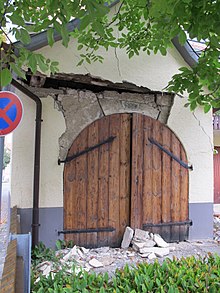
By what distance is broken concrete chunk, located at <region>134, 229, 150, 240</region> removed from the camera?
4.67 meters

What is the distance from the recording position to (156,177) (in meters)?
5.04

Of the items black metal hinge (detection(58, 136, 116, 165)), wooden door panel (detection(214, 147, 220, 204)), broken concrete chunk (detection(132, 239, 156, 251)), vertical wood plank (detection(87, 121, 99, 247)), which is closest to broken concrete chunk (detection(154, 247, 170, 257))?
broken concrete chunk (detection(132, 239, 156, 251))

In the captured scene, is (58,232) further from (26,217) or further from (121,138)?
(121,138)

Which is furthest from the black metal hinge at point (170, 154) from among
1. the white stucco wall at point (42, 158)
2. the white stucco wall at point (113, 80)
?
the white stucco wall at point (42, 158)

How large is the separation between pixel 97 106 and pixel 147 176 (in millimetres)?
1460

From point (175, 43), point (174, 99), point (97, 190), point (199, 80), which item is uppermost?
Answer: point (175, 43)

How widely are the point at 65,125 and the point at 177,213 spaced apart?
2.46 m

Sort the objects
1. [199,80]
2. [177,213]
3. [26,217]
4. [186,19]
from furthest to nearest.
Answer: [177,213] → [26,217] → [199,80] → [186,19]

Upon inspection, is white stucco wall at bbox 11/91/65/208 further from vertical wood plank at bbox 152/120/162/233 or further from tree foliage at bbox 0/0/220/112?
tree foliage at bbox 0/0/220/112

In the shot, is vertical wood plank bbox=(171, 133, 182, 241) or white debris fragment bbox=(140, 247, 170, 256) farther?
vertical wood plank bbox=(171, 133, 182, 241)

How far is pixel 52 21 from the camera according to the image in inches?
72.0

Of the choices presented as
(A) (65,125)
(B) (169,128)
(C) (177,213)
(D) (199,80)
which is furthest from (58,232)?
(D) (199,80)

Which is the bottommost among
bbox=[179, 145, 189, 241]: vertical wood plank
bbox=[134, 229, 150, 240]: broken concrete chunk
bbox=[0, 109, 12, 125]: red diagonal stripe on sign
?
bbox=[134, 229, 150, 240]: broken concrete chunk

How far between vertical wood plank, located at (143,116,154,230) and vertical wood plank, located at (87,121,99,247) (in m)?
0.85
